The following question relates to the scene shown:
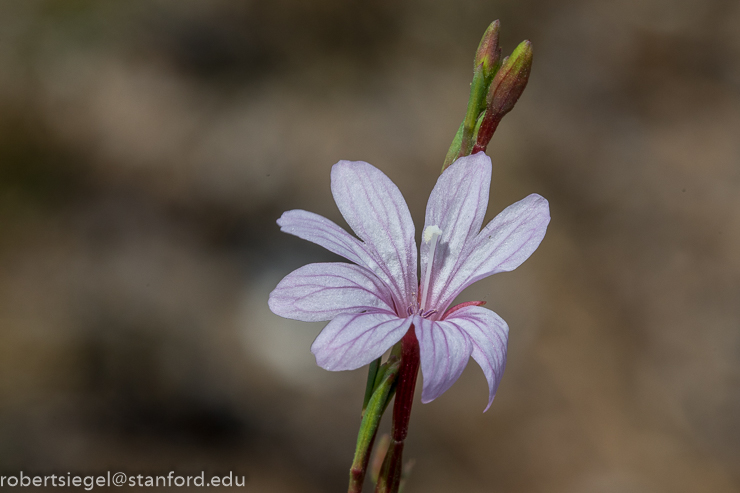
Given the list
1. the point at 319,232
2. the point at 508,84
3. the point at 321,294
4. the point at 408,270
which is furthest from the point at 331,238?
the point at 508,84

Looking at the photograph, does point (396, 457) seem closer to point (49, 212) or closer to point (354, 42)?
point (49, 212)

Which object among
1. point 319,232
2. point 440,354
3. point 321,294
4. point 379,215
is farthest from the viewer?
point 379,215

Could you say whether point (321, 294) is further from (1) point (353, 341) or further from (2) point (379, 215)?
(2) point (379, 215)

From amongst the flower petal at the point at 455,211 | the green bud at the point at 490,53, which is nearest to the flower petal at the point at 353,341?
the flower petal at the point at 455,211

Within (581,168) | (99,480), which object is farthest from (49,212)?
(581,168)

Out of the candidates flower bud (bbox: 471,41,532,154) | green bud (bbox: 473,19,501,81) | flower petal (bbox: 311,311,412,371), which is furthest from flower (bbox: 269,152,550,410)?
green bud (bbox: 473,19,501,81)

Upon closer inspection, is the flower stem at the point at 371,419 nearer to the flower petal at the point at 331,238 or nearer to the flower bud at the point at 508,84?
the flower petal at the point at 331,238

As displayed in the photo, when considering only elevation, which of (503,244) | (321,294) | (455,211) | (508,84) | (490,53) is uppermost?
(490,53)

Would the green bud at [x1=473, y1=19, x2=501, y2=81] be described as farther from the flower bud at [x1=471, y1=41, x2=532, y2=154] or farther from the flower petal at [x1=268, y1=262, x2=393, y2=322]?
the flower petal at [x1=268, y1=262, x2=393, y2=322]

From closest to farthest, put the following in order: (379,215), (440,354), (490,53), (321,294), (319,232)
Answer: (440,354), (321,294), (319,232), (490,53), (379,215)
